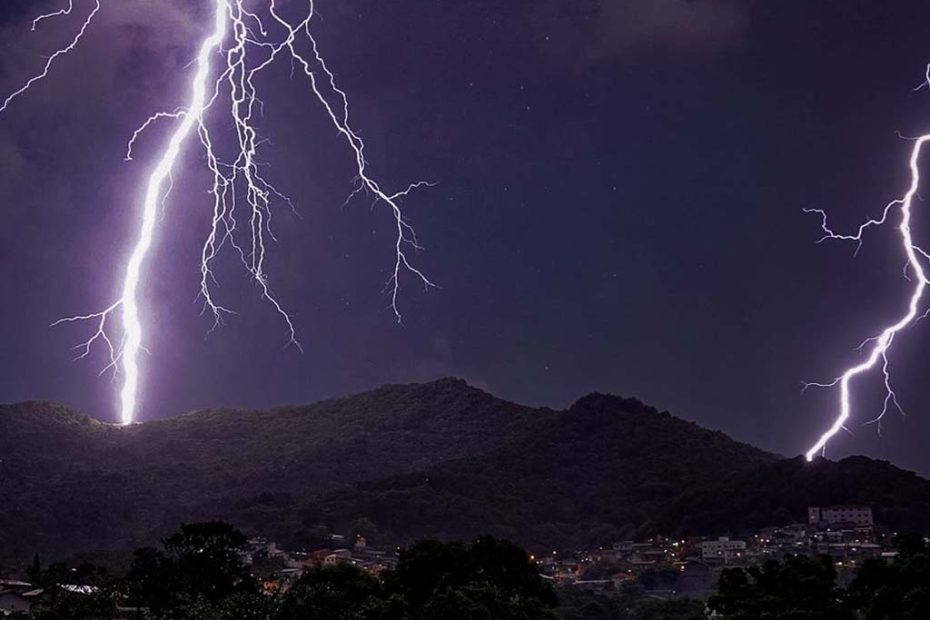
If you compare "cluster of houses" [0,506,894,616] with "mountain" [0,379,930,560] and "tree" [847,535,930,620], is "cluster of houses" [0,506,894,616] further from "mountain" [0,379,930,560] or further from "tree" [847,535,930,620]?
"tree" [847,535,930,620]

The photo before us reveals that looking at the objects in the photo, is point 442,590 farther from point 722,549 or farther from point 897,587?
point 722,549

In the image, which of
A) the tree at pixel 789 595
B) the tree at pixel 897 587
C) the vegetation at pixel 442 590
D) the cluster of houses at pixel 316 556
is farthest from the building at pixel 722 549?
the tree at pixel 897 587

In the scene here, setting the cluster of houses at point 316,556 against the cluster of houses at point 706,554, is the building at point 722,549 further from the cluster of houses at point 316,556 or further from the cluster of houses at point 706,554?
the cluster of houses at point 316,556

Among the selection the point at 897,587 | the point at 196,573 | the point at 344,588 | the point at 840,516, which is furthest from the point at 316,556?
the point at 897,587

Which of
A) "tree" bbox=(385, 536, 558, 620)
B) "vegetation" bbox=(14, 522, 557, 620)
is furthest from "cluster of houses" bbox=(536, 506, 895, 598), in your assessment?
"vegetation" bbox=(14, 522, 557, 620)

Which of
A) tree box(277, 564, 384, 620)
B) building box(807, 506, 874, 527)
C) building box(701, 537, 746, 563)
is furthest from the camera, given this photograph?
building box(807, 506, 874, 527)
